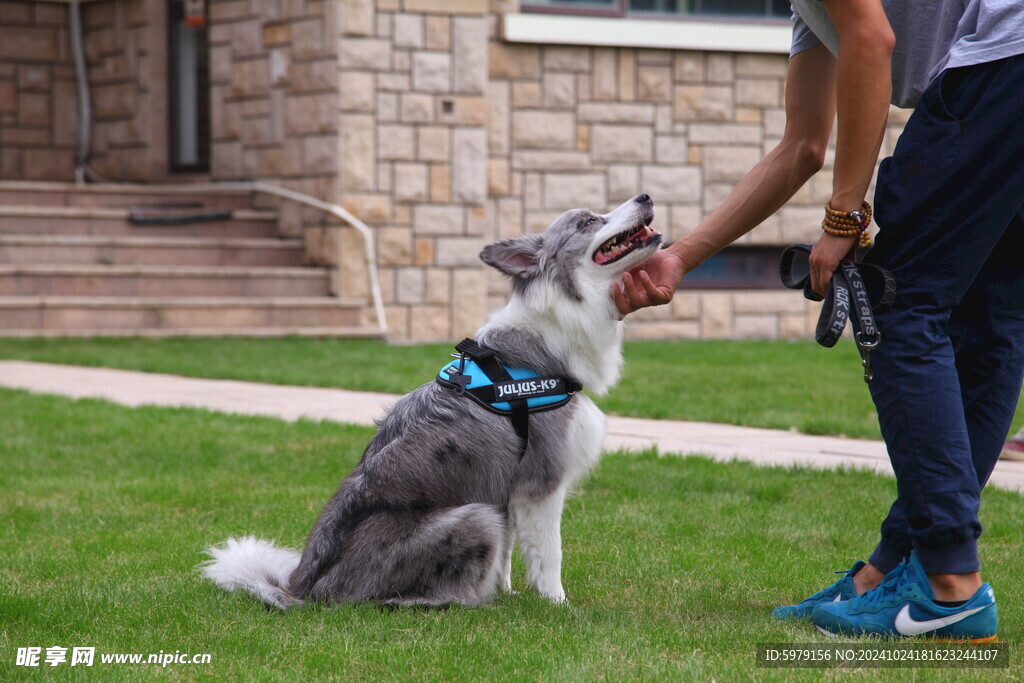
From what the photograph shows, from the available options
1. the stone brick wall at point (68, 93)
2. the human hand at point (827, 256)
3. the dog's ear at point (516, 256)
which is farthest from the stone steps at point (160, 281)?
the human hand at point (827, 256)

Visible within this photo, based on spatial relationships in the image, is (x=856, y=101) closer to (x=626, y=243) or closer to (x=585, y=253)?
(x=626, y=243)

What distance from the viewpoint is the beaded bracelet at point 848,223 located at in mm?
3412

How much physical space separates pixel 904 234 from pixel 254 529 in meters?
3.12

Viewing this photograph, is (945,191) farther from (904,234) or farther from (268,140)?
(268,140)

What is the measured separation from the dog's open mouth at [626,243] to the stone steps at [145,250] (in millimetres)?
9691

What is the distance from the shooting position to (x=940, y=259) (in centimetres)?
333

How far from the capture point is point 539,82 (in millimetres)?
13867

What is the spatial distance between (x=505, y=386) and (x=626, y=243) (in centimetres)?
68

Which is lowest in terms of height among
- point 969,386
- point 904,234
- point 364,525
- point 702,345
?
point 702,345

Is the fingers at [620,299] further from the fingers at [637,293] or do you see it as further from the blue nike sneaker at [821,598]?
the blue nike sneaker at [821,598]

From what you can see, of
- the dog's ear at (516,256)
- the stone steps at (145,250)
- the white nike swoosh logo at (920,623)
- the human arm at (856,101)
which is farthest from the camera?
the stone steps at (145,250)

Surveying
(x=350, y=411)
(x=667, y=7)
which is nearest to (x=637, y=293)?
(x=350, y=411)

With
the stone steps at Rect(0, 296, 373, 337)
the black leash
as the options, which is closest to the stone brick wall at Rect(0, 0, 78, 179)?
the stone steps at Rect(0, 296, 373, 337)

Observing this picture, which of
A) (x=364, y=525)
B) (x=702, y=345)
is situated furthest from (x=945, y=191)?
(x=702, y=345)
